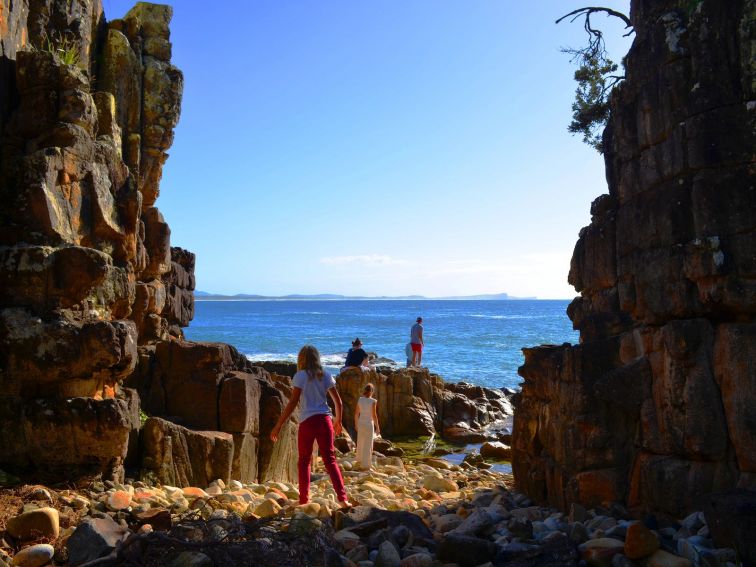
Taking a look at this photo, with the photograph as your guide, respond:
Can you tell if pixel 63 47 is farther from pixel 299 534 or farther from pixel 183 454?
pixel 299 534

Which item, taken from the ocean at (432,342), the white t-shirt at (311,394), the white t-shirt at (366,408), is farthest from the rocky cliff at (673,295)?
the ocean at (432,342)

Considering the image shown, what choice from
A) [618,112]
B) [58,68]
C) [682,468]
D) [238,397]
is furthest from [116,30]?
[682,468]

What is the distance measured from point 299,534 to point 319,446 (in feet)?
5.71

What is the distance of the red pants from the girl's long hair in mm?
450

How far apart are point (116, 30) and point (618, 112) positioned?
880 centimetres

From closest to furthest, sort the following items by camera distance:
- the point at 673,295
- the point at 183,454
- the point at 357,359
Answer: the point at 673,295, the point at 183,454, the point at 357,359

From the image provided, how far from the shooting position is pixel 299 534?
5.70 metres

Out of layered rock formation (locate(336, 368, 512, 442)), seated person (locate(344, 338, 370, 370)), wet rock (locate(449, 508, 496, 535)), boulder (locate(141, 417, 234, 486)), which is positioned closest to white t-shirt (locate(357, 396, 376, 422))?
boulder (locate(141, 417, 234, 486))

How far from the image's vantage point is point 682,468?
21.1 ft

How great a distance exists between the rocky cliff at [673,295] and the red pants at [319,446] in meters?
2.54

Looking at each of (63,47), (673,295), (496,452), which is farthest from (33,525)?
(496,452)

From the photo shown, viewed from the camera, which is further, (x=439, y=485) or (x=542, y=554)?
(x=439, y=485)

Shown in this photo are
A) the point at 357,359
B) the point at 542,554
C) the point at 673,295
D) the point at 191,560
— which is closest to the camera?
the point at 191,560

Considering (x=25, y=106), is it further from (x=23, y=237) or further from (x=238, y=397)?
(x=238, y=397)
